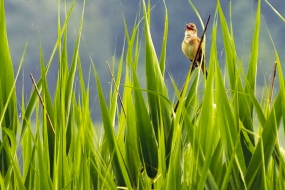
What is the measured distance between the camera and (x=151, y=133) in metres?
1.52

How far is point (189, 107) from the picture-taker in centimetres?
165

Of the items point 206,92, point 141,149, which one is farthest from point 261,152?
point 141,149

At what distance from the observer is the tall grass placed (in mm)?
1246

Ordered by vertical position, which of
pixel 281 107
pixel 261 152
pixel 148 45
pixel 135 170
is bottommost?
pixel 135 170

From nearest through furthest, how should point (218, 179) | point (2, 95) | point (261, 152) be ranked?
point (261, 152)
point (218, 179)
point (2, 95)

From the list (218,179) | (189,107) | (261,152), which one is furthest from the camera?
(189,107)

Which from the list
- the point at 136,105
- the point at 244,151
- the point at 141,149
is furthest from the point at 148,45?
the point at 244,151

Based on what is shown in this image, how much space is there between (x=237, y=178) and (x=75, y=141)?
0.45 meters

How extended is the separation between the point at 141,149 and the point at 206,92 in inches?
12.5

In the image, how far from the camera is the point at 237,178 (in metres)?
1.33

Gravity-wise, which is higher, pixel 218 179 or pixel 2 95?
pixel 2 95

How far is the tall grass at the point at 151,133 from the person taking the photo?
4.09ft

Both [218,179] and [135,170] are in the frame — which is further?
[135,170]

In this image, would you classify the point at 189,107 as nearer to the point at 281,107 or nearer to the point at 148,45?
the point at 148,45
